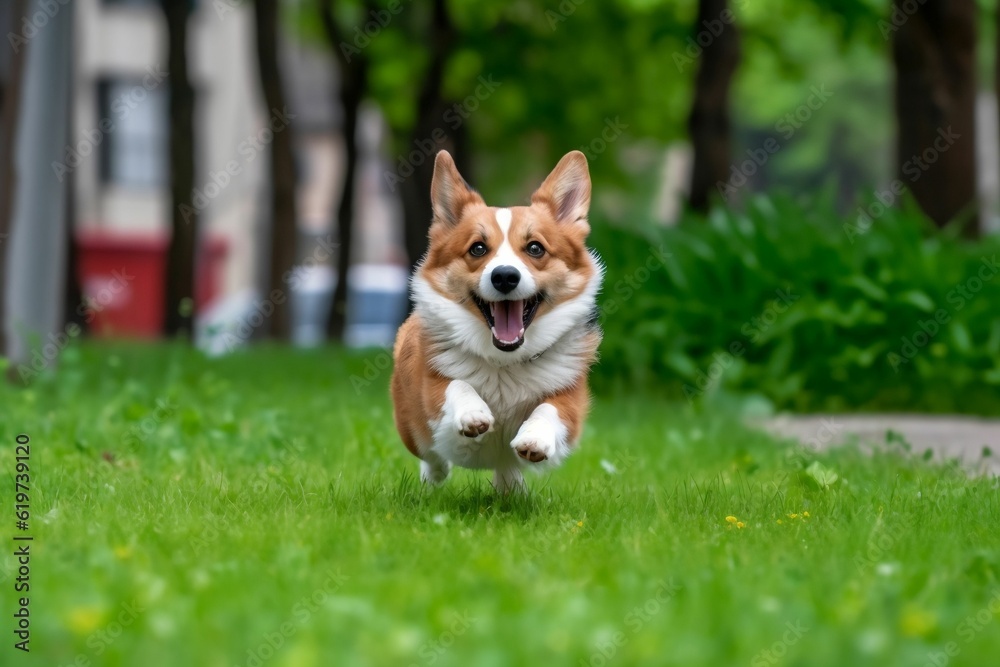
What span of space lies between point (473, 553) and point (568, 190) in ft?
6.10

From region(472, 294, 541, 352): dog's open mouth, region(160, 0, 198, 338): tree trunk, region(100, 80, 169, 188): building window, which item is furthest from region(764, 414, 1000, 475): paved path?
region(100, 80, 169, 188): building window

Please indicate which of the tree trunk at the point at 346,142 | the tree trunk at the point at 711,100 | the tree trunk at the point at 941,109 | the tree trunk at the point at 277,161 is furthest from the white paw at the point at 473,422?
the tree trunk at the point at 346,142

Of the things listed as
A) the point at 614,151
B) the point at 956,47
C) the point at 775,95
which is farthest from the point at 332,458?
the point at 775,95

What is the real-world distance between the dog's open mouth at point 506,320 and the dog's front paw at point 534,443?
1.26ft

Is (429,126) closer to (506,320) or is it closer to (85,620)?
(506,320)

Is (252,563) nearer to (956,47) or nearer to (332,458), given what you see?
(332,458)

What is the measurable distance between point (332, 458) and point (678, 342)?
4.25 m

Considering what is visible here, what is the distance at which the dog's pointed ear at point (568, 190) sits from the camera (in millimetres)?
5582

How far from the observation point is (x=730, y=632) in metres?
3.26

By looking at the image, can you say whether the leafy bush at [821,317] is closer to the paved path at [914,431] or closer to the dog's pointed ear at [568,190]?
the paved path at [914,431]

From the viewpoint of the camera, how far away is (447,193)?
5.55m

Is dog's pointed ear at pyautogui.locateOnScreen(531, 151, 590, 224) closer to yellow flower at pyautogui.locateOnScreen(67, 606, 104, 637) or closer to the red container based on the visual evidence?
yellow flower at pyautogui.locateOnScreen(67, 606, 104, 637)

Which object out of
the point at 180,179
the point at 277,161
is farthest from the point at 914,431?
the point at 277,161

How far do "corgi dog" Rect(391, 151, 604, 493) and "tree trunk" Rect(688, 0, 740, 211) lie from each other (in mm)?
8912
